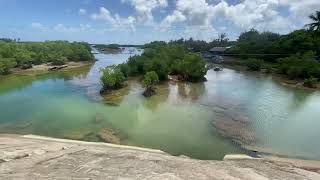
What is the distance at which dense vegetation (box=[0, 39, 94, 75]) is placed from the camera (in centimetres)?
7497

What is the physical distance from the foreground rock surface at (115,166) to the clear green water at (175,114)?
181 inches

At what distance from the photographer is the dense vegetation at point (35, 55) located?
75.0m

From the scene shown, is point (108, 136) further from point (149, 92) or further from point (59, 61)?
point (59, 61)

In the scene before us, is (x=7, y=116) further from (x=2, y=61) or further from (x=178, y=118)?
(x=2, y=61)

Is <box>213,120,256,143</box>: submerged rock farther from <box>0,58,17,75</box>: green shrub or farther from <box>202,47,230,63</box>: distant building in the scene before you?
<box>202,47,230,63</box>: distant building

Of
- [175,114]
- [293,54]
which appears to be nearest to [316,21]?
[293,54]

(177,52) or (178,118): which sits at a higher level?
(177,52)

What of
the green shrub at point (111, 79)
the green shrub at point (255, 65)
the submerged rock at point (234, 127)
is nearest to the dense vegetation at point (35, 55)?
the green shrub at point (111, 79)

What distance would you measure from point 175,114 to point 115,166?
722 inches

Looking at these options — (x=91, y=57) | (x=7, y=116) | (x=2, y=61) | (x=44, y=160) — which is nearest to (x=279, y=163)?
(x=44, y=160)

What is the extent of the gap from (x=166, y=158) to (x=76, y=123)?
14450 millimetres

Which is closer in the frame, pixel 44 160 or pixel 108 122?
pixel 44 160

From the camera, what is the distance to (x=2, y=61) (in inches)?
2692

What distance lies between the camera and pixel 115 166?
59.5 ft
